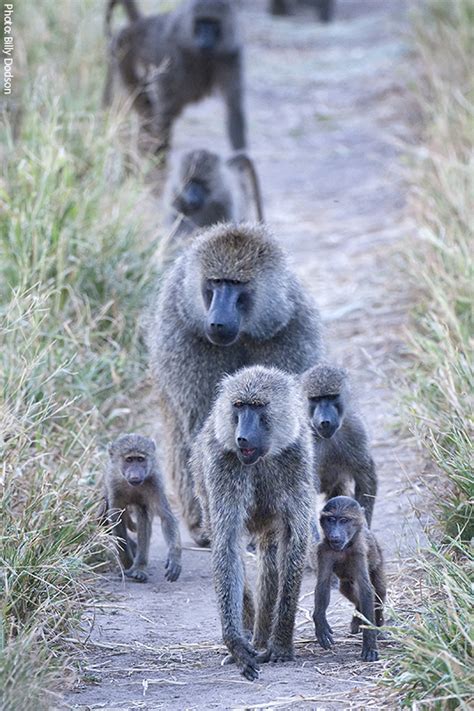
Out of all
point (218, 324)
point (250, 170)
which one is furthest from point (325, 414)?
point (250, 170)

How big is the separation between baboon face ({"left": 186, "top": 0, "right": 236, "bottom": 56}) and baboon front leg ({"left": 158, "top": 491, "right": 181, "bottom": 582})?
17.2ft

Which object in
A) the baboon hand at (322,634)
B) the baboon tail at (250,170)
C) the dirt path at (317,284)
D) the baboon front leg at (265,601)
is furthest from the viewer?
the baboon tail at (250,170)

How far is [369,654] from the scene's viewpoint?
11.6ft

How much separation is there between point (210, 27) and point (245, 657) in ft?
21.2

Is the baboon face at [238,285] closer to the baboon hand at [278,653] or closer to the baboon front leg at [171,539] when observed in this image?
the baboon front leg at [171,539]

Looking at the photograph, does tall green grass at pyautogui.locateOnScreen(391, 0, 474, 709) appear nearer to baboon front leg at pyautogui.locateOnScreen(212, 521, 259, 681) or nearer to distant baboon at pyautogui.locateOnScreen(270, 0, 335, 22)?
baboon front leg at pyautogui.locateOnScreen(212, 521, 259, 681)

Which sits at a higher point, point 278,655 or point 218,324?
point 218,324

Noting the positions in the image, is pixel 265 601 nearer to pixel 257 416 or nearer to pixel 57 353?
pixel 257 416

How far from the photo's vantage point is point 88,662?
3.61 m

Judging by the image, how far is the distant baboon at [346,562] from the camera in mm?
3664

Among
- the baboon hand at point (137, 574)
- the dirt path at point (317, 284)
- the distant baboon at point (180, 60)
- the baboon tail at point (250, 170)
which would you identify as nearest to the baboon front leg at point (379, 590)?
the dirt path at point (317, 284)

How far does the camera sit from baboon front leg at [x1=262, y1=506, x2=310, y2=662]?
363 cm

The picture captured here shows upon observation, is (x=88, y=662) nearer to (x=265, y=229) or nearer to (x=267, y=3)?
(x=265, y=229)

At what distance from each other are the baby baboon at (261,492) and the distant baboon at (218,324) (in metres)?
0.75
